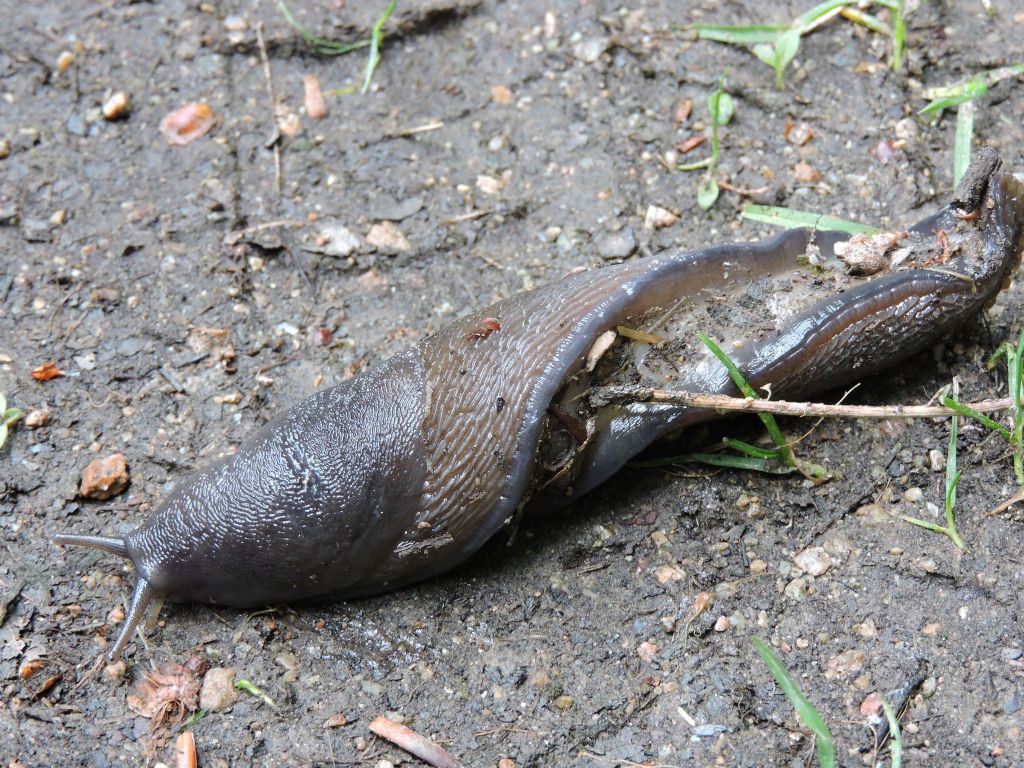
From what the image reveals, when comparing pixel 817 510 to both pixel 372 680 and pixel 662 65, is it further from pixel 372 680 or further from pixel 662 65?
pixel 662 65

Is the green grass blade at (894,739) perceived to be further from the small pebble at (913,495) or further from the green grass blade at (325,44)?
the green grass blade at (325,44)

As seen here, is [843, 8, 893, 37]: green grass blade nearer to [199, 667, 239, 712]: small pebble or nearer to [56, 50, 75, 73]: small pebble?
[56, 50, 75, 73]: small pebble

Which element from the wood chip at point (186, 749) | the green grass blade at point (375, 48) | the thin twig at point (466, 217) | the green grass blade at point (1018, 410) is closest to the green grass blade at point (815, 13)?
the thin twig at point (466, 217)

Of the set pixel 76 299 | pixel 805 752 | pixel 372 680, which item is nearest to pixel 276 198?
pixel 76 299

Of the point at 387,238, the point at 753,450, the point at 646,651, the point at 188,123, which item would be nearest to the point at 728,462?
the point at 753,450

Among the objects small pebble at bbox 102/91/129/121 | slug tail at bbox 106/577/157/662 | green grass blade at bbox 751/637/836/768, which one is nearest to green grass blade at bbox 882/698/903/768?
green grass blade at bbox 751/637/836/768

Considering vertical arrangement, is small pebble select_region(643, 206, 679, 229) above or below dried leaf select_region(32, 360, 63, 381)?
above
